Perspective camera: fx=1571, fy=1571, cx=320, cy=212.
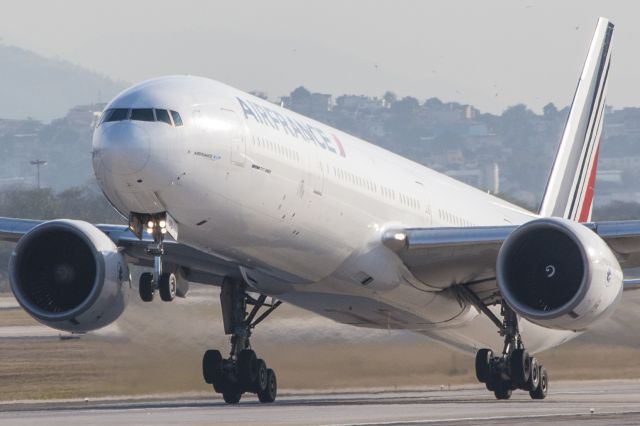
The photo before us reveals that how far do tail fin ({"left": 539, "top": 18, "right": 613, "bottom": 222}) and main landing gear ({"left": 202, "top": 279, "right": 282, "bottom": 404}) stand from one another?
9258mm

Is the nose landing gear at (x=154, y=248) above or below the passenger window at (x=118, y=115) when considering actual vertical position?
below

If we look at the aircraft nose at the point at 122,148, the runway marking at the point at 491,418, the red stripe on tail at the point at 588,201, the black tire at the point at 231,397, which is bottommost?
the black tire at the point at 231,397

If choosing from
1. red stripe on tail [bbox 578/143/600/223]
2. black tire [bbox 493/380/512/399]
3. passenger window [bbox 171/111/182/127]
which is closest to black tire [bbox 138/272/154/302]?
passenger window [bbox 171/111/182/127]

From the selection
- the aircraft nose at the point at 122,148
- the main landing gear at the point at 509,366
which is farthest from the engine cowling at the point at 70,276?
the main landing gear at the point at 509,366

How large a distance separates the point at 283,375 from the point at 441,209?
5562 millimetres

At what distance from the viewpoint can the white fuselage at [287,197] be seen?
23438mm

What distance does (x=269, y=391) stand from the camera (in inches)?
1212

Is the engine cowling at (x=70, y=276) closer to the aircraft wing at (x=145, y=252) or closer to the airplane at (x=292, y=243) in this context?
the airplane at (x=292, y=243)

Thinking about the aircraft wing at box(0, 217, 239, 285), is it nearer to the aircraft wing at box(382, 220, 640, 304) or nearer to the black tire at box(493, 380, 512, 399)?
the aircraft wing at box(382, 220, 640, 304)

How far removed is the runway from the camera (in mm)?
24375

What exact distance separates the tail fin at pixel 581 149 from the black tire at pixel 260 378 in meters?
9.50

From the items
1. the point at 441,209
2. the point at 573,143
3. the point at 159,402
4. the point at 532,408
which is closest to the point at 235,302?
the point at 159,402

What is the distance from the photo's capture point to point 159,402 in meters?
31.6

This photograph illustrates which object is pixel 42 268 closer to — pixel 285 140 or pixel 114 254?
pixel 114 254
